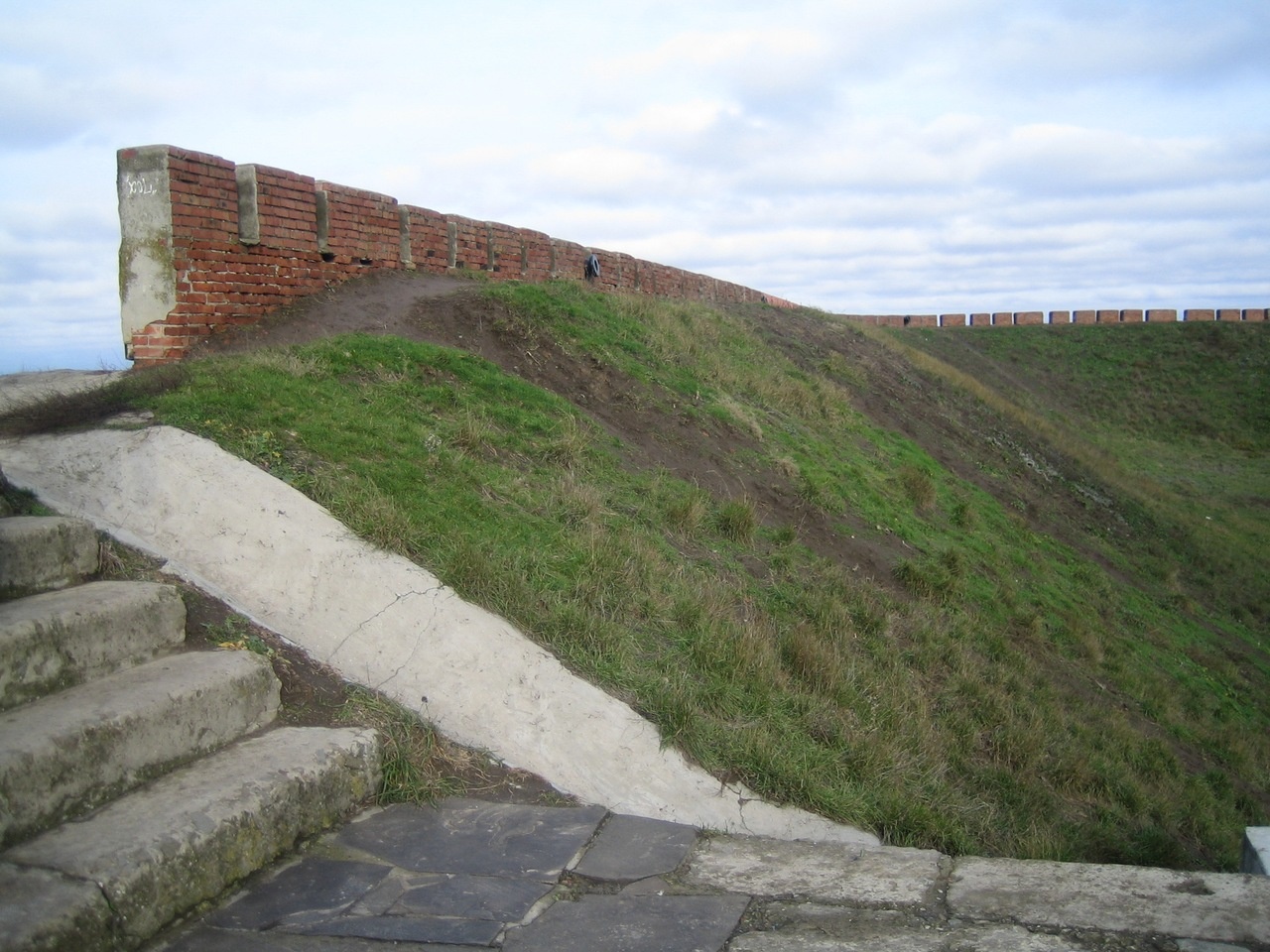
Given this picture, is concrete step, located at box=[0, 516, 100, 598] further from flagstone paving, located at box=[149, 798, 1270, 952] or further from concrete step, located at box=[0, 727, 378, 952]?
flagstone paving, located at box=[149, 798, 1270, 952]

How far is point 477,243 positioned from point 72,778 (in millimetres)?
10276

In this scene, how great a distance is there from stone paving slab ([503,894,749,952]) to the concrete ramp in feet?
3.60

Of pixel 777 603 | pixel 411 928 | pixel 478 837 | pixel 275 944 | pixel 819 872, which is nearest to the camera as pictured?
pixel 275 944

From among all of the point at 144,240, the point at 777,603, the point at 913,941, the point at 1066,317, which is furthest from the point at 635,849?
the point at 1066,317

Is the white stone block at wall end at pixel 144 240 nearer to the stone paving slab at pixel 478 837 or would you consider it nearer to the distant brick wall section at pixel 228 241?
the distant brick wall section at pixel 228 241

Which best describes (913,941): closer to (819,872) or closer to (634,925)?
(819,872)

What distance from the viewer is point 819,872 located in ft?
11.2

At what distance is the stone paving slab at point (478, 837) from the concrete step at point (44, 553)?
1.76 meters

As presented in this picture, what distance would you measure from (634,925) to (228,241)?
6.90 meters

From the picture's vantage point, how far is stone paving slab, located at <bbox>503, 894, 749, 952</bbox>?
288 centimetres

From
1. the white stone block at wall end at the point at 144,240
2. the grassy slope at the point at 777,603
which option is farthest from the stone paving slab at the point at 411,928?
the white stone block at wall end at the point at 144,240

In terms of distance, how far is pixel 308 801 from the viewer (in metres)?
3.44

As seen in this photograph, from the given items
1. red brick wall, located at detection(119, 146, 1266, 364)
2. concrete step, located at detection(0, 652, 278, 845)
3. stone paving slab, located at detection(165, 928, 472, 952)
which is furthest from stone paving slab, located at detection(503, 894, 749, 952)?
red brick wall, located at detection(119, 146, 1266, 364)

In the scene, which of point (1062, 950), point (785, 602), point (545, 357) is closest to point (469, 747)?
point (1062, 950)
